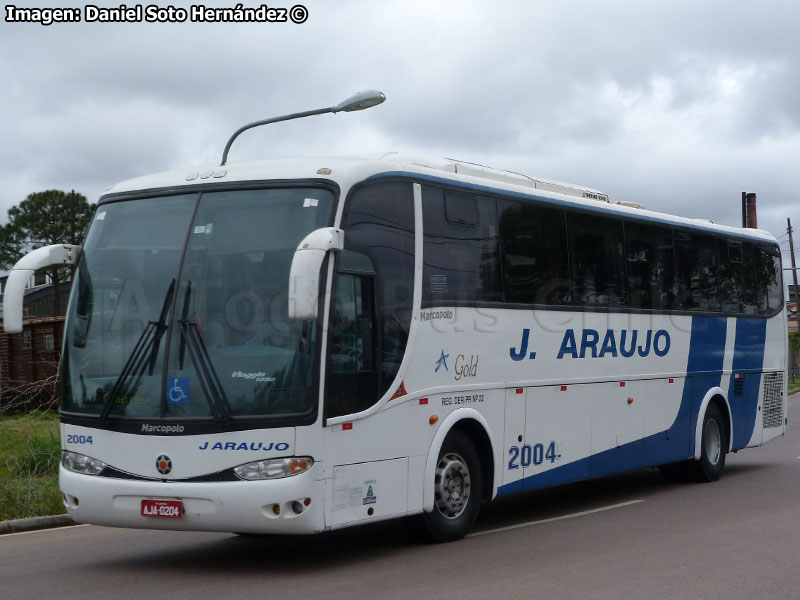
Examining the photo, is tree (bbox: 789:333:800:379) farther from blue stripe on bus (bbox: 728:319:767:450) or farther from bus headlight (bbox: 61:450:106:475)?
bus headlight (bbox: 61:450:106:475)

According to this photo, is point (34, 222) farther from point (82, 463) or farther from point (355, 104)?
point (82, 463)

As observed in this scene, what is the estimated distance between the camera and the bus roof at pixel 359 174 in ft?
32.2

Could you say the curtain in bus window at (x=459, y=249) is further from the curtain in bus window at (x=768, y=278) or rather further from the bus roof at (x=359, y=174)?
the curtain in bus window at (x=768, y=278)

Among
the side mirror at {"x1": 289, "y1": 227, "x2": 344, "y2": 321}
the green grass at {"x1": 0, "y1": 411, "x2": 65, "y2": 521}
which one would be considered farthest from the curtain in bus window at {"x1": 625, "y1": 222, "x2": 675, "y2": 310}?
the green grass at {"x1": 0, "y1": 411, "x2": 65, "y2": 521}

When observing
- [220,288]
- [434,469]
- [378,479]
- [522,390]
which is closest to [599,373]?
[522,390]

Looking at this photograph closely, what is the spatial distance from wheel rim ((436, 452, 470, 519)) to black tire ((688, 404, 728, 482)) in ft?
20.2

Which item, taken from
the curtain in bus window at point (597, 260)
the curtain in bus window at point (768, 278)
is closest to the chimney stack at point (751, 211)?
the curtain in bus window at point (768, 278)

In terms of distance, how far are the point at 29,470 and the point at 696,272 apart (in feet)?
31.8

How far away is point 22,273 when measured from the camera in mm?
9719

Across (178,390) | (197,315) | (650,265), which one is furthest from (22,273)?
(650,265)

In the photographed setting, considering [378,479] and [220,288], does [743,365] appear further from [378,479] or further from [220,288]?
[220,288]

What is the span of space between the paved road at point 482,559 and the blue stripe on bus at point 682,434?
485mm

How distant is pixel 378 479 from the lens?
9852 mm

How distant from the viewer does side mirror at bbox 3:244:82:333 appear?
9.45 meters
